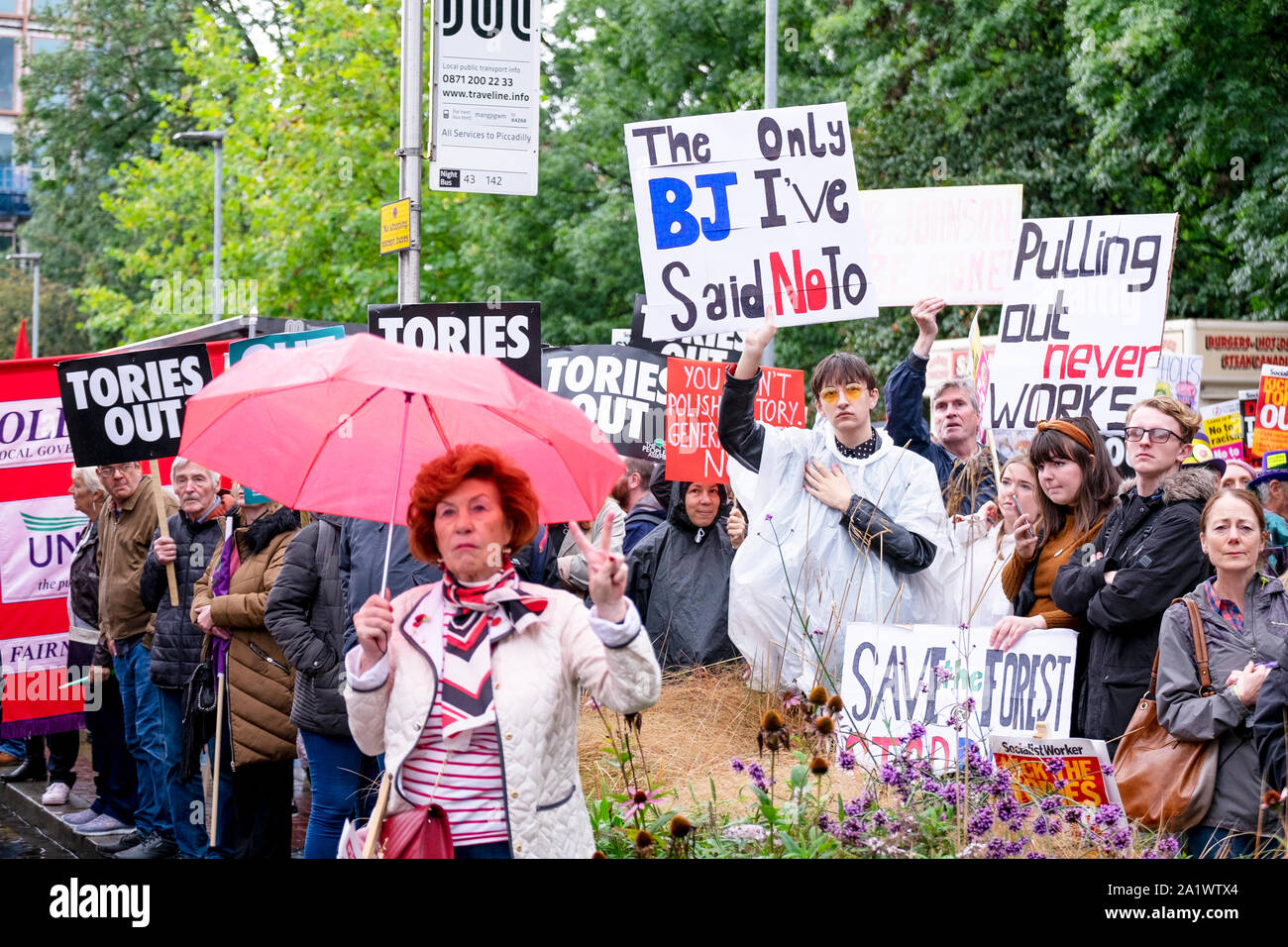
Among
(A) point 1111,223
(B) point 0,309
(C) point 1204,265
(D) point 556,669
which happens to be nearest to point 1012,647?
(D) point 556,669

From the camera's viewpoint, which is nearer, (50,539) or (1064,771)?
(1064,771)

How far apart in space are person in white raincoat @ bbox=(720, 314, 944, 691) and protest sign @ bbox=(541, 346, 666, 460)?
335cm

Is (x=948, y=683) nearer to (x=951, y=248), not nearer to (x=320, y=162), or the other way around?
(x=951, y=248)

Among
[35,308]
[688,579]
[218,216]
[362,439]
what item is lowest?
[688,579]

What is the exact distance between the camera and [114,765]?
9.58m

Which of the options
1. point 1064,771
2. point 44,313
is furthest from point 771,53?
point 44,313

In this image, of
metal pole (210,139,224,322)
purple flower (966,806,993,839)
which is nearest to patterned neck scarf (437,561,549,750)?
purple flower (966,806,993,839)

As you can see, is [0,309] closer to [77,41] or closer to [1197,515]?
[77,41]

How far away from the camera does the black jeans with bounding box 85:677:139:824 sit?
9547 mm

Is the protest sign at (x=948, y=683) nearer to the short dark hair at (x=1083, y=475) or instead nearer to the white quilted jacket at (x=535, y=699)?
the short dark hair at (x=1083, y=475)

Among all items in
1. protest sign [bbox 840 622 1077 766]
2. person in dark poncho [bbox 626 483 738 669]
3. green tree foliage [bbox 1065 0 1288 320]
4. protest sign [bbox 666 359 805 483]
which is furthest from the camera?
green tree foliage [bbox 1065 0 1288 320]

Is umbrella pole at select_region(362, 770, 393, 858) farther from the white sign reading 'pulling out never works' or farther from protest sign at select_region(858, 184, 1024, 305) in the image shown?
protest sign at select_region(858, 184, 1024, 305)

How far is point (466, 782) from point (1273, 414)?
8.44 meters

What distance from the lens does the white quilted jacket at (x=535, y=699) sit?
3.81 metres
